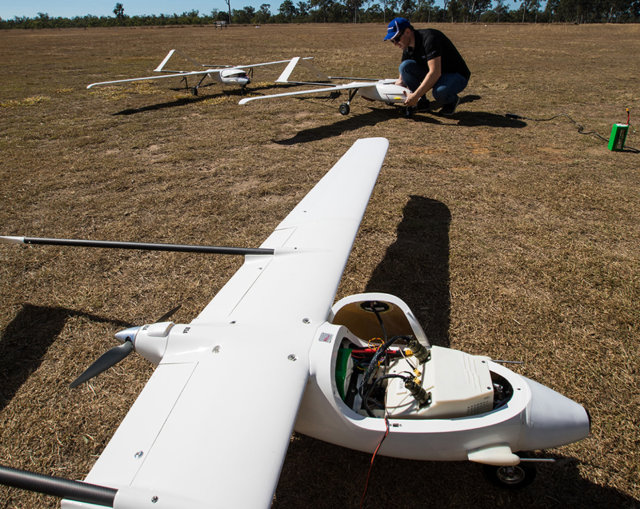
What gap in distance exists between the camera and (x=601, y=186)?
627 centimetres

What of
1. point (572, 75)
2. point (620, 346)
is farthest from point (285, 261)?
point (572, 75)

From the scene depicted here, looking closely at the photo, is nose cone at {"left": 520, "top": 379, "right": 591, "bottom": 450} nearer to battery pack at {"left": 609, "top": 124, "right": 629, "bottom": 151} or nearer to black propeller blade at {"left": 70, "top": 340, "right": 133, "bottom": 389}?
black propeller blade at {"left": 70, "top": 340, "right": 133, "bottom": 389}

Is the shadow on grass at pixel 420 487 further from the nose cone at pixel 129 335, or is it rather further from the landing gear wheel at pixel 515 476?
the nose cone at pixel 129 335

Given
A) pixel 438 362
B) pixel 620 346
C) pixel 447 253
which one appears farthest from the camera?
pixel 447 253

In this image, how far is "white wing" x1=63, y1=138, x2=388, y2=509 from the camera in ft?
5.57

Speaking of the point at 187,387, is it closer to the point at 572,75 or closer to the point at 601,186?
the point at 601,186

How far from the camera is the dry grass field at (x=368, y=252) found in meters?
2.78

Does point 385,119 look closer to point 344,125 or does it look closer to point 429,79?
point 344,125

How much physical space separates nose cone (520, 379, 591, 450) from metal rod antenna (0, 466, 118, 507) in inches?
81.3

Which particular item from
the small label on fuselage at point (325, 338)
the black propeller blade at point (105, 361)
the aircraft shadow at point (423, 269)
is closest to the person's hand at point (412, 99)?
the aircraft shadow at point (423, 269)

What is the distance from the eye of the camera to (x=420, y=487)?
2611 mm

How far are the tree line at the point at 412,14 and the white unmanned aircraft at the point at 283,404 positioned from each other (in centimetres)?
10036

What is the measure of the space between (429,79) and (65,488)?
29.8 feet

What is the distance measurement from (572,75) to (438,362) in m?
16.0
